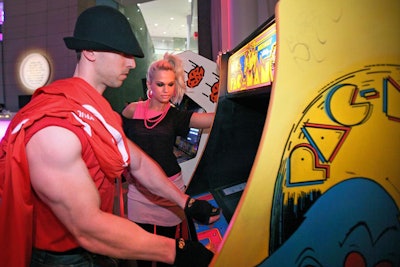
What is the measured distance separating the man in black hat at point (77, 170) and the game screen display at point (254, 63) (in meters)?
0.41

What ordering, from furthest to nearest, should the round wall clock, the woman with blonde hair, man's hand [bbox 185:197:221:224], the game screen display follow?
the round wall clock < the woman with blonde hair < man's hand [bbox 185:197:221:224] < the game screen display

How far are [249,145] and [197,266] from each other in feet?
2.50

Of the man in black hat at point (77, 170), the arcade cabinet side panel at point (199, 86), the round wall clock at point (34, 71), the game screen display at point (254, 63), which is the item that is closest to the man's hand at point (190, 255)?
the man in black hat at point (77, 170)

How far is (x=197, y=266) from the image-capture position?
2.77 ft

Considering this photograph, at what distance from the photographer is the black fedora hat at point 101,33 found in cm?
88

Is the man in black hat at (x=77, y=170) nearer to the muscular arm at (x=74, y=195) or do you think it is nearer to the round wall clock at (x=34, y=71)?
the muscular arm at (x=74, y=195)

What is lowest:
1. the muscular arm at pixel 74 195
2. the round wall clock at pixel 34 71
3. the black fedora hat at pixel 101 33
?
the muscular arm at pixel 74 195

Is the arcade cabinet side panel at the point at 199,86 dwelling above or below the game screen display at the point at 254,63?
above

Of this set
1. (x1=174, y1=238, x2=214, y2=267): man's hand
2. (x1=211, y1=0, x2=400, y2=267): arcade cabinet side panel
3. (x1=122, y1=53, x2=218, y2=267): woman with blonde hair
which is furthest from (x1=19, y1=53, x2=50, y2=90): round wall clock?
(x1=211, y1=0, x2=400, y2=267): arcade cabinet side panel

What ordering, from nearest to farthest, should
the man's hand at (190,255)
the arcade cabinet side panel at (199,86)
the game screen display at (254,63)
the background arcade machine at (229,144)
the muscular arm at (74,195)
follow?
the muscular arm at (74,195), the man's hand at (190,255), the game screen display at (254,63), the background arcade machine at (229,144), the arcade cabinet side panel at (199,86)

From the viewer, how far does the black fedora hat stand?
0.88 m

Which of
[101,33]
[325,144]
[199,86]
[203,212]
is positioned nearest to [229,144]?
[203,212]

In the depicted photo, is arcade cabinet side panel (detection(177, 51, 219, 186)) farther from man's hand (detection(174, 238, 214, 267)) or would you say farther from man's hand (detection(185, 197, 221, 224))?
man's hand (detection(174, 238, 214, 267))

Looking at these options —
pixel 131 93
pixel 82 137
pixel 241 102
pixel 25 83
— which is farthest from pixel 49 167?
pixel 25 83
